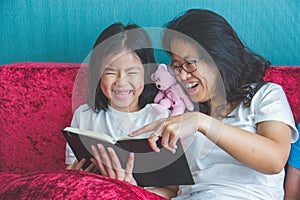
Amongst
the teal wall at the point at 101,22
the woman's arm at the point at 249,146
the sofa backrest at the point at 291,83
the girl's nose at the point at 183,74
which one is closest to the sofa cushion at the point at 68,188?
the woman's arm at the point at 249,146

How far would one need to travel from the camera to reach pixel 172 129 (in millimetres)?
1138

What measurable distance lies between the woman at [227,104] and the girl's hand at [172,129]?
0.09 m

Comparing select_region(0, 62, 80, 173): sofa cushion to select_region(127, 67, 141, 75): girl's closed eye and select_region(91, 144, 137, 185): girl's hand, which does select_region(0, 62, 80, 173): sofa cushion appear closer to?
select_region(127, 67, 141, 75): girl's closed eye

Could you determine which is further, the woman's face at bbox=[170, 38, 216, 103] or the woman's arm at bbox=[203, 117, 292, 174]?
the woman's face at bbox=[170, 38, 216, 103]

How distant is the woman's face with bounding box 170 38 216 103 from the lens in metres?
1.38

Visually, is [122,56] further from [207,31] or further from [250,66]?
[250,66]

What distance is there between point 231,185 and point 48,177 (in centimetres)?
51

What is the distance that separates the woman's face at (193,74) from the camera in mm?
1379

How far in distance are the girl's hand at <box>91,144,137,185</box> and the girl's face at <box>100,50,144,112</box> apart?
0.85 feet

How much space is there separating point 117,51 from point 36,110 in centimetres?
41

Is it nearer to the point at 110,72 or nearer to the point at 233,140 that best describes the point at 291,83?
the point at 233,140

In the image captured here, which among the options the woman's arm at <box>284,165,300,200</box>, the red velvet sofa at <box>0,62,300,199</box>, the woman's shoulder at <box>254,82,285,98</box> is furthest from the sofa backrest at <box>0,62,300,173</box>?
the woman's arm at <box>284,165,300,200</box>

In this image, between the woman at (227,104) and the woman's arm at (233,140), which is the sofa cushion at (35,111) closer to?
the woman at (227,104)

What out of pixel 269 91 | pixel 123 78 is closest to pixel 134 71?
pixel 123 78
